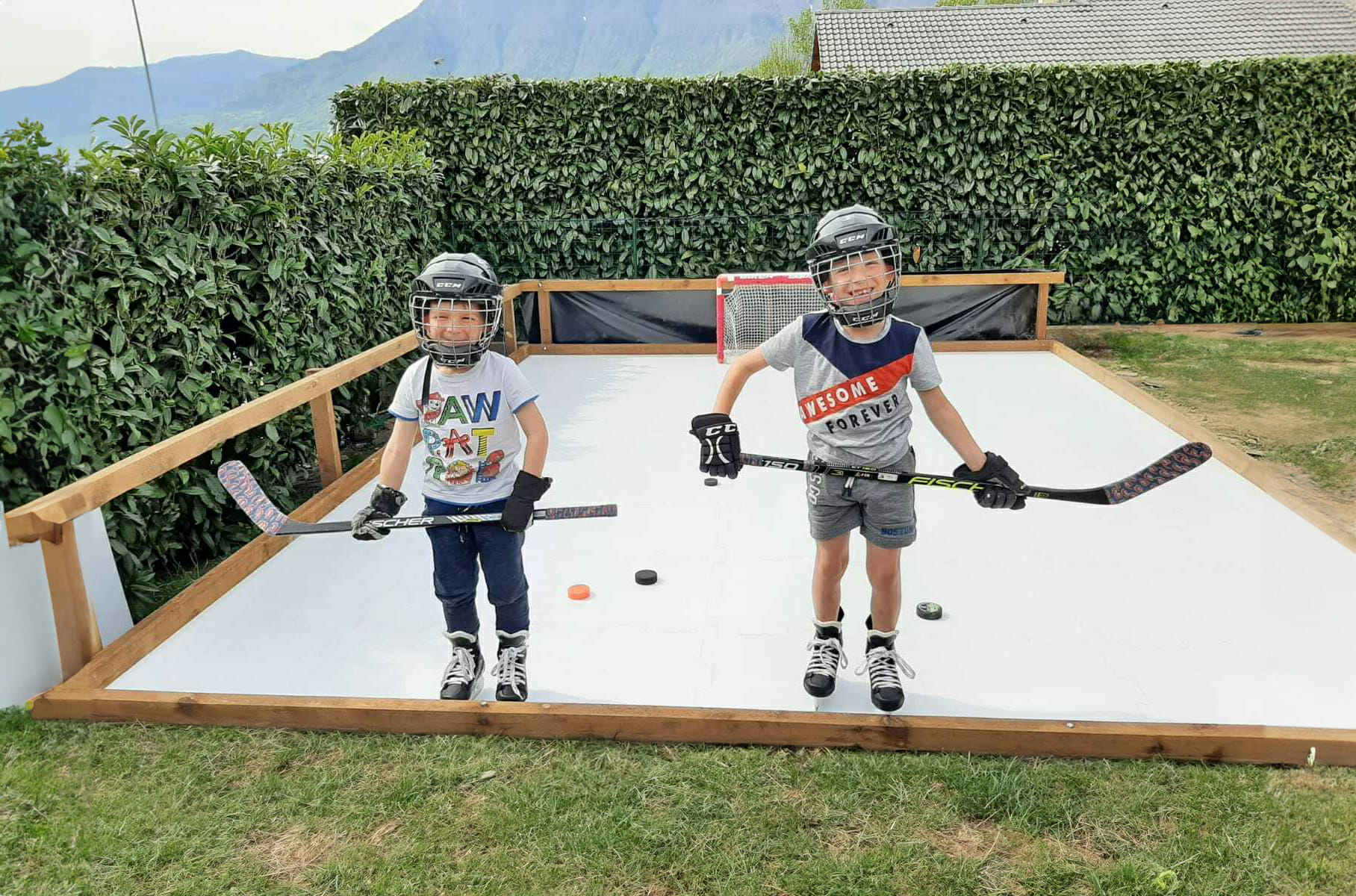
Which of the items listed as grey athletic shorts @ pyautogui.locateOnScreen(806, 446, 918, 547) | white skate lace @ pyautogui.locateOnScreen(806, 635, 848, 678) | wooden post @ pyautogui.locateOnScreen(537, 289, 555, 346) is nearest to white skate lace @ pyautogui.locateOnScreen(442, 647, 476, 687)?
white skate lace @ pyautogui.locateOnScreen(806, 635, 848, 678)

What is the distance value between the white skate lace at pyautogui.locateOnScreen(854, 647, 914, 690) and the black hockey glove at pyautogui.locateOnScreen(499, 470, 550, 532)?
3.92ft

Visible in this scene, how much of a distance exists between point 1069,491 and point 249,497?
8.75ft

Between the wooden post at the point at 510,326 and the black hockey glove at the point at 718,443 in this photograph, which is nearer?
the black hockey glove at the point at 718,443

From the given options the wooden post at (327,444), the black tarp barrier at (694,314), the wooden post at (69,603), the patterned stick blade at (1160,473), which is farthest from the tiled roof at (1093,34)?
the wooden post at (69,603)

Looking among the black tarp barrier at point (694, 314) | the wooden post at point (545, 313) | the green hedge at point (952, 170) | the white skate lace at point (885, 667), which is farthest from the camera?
the green hedge at point (952, 170)

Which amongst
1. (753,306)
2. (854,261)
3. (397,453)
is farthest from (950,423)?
(753,306)

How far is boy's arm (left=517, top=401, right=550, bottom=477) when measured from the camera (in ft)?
9.45

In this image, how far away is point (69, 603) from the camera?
312 cm

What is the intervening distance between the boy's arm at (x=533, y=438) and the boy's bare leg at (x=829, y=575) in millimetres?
913

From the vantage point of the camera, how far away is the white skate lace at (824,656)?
121 inches

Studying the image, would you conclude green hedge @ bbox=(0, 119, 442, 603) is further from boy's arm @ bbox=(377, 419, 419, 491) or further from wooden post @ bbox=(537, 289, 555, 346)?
wooden post @ bbox=(537, 289, 555, 346)

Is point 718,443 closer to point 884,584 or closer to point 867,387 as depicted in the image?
point 867,387

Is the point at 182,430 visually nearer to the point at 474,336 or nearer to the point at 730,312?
the point at 474,336

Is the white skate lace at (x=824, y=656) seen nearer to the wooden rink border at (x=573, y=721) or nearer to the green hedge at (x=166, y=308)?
the wooden rink border at (x=573, y=721)
